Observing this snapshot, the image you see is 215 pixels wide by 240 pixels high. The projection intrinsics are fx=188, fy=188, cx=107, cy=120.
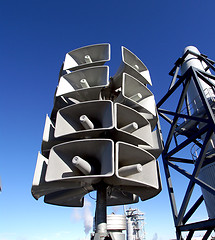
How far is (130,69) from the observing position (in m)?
8.84

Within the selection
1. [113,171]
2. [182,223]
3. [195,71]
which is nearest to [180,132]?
[195,71]

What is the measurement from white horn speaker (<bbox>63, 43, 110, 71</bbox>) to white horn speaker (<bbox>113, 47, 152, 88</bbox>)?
3.06 ft

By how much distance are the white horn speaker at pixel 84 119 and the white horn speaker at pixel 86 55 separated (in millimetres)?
2944

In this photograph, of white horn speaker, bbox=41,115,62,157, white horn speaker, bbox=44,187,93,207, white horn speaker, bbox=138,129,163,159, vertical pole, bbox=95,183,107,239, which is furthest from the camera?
white horn speaker, bbox=138,129,163,159

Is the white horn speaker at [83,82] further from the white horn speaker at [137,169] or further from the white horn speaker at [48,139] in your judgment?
the white horn speaker at [137,169]

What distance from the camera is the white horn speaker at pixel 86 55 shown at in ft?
31.0

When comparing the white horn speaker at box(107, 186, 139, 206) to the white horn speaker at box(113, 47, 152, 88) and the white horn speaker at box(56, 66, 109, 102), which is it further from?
the white horn speaker at box(113, 47, 152, 88)

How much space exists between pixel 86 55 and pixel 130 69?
104 inches

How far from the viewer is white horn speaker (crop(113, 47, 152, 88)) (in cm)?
884

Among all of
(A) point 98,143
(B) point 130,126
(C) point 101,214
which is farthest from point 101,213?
(B) point 130,126

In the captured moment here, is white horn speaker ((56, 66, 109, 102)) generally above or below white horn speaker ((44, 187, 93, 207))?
above

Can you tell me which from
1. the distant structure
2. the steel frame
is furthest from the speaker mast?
the distant structure

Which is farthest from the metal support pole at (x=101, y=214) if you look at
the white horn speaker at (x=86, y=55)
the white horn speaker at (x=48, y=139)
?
the white horn speaker at (x=86, y=55)

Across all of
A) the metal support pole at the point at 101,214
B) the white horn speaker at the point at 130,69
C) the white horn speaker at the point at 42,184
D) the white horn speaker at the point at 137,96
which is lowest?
the metal support pole at the point at 101,214
